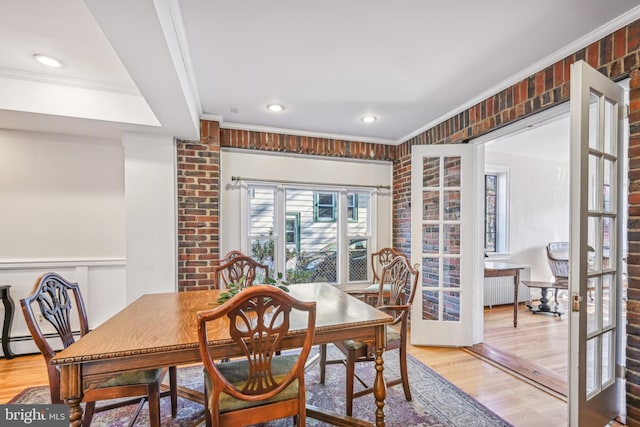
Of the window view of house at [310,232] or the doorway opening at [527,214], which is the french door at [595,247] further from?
the window view of house at [310,232]

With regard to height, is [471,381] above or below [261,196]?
below

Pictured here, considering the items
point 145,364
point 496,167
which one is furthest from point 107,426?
point 496,167

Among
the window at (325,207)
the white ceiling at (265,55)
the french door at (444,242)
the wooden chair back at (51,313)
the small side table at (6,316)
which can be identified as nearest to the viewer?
the wooden chair back at (51,313)

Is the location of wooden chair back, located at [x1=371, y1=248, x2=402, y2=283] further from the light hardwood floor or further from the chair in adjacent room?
the chair in adjacent room

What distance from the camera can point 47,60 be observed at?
2.10 m

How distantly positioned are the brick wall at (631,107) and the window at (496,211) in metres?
2.36

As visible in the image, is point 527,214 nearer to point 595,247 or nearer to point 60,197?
point 595,247

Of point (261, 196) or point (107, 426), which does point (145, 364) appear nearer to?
point (107, 426)

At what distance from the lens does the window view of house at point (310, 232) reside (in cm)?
362

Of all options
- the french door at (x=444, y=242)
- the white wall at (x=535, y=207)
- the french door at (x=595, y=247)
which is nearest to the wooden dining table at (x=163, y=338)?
the french door at (x=595, y=247)

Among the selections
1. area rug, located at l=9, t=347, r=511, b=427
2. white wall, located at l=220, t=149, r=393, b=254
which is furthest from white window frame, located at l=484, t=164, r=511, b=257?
area rug, located at l=9, t=347, r=511, b=427

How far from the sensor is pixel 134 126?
2.69m

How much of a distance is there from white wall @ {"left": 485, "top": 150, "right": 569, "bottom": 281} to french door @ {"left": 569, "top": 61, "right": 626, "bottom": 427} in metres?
3.09

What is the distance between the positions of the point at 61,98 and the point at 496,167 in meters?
5.47
